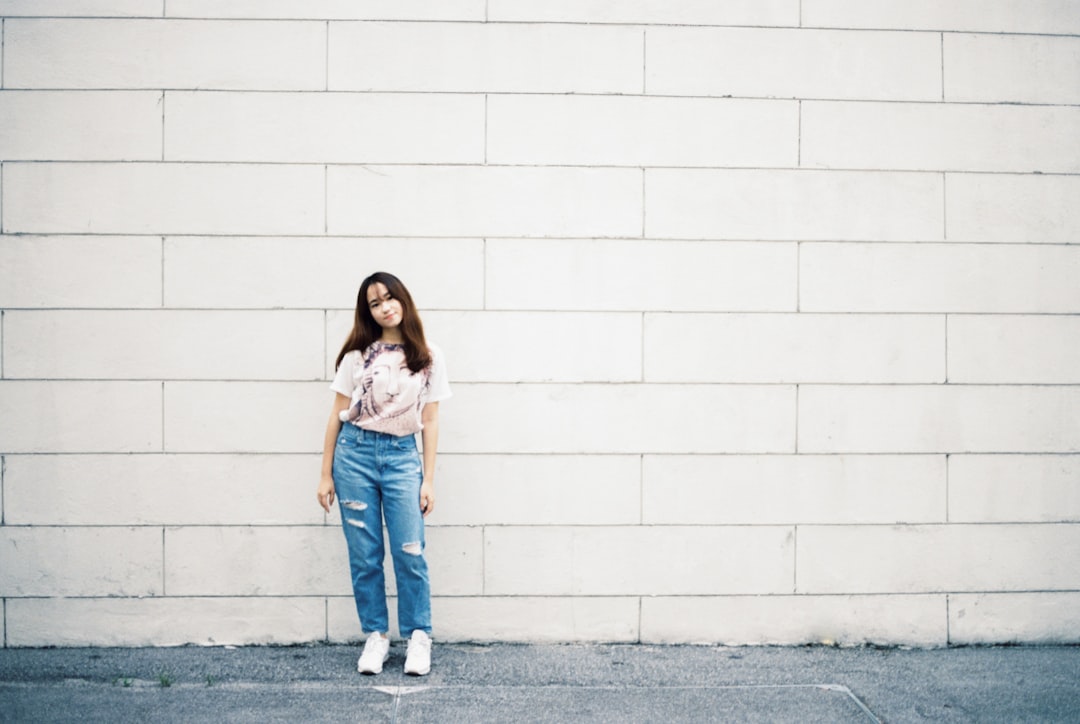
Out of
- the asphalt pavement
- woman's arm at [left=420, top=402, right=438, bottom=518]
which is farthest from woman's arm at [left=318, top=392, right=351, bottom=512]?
the asphalt pavement

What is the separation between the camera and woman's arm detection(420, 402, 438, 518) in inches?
151

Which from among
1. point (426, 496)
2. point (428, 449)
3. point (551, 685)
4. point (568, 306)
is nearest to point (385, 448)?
point (428, 449)

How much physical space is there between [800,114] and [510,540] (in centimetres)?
263

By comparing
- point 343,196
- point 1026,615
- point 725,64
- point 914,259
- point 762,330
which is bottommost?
point 1026,615

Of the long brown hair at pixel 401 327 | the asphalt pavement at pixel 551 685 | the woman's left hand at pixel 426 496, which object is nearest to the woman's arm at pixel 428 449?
the woman's left hand at pixel 426 496

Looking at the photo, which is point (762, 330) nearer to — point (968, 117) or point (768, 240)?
point (768, 240)

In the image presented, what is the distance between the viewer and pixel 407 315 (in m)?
3.76

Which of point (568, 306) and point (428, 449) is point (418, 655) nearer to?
point (428, 449)

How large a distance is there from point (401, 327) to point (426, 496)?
0.80 m

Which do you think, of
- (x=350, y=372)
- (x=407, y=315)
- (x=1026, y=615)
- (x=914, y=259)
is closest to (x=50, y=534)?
(x=350, y=372)

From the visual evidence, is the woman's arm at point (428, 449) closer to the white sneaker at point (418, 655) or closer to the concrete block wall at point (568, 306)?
the concrete block wall at point (568, 306)

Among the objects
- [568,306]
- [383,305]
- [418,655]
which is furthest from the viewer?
[568,306]

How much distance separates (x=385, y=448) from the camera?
3.77m

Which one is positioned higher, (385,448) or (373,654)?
(385,448)
